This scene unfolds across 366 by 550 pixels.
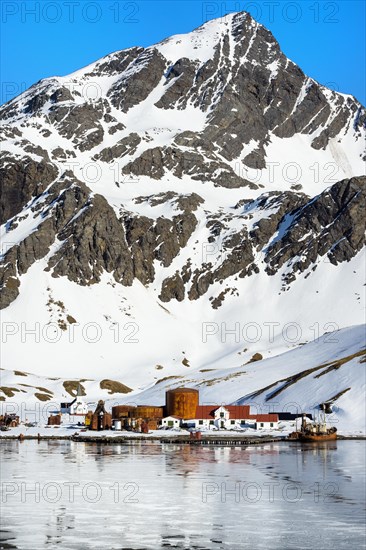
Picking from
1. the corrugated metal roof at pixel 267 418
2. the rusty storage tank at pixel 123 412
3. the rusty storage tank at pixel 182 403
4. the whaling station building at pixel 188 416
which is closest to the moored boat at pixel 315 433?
the corrugated metal roof at pixel 267 418

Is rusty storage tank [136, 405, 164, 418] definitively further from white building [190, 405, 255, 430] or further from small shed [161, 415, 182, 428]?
white building [190, 405, 255, 430]

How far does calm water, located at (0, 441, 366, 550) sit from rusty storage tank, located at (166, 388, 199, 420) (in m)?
68.7

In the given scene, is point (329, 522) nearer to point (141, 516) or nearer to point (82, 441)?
point (141, 516)

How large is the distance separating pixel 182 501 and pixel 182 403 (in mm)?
111041

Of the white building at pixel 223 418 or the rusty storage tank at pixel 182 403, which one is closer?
the white building at pixel 223 418

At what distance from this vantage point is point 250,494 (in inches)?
2554

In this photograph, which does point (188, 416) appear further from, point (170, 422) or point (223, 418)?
point (223, 418)

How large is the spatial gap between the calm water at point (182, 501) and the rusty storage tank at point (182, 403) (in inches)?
2706

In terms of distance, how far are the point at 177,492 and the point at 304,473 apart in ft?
62.5

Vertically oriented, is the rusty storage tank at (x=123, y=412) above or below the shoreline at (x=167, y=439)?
above

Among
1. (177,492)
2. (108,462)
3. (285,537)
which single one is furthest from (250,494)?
(108,462)

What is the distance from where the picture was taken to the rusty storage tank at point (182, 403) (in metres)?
171

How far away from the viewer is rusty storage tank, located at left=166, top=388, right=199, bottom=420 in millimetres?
171250

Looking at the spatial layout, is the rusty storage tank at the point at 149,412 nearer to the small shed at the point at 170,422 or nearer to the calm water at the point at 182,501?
A: the small shed at the point at 170,422
